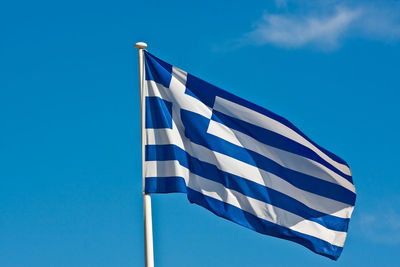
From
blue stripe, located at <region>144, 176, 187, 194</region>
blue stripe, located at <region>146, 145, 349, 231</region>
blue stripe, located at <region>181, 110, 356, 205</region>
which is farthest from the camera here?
blue stripe, located at <region>181, 110, 356, 205</region>

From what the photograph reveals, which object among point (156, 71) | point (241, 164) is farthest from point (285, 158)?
point (156, 71)

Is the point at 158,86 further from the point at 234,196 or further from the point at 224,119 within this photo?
the point at 234,196

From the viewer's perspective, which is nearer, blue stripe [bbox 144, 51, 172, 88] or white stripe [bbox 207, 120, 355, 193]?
blue stripe [bbox 144, 51, 172, 88]

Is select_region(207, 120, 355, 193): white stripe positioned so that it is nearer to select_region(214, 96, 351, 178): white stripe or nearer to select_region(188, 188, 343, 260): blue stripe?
select_region(214, 96, 351, 178): white stripe

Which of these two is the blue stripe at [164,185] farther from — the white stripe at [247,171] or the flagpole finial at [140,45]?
the flagpole finial at [140,45]

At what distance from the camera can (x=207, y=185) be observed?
52.9 ft

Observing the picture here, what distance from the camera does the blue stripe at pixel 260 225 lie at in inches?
627

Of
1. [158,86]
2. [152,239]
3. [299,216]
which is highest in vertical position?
[158,86]

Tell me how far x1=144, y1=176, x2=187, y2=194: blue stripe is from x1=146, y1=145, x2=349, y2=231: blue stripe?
9 centimetres

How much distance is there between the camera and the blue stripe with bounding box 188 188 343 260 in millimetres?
15938

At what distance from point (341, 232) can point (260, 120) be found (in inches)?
129

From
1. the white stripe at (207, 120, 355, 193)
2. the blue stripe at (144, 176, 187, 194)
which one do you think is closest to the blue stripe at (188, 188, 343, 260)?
the blue stripe at (144, 176, 187, 194)

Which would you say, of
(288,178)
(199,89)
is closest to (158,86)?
(199,89)

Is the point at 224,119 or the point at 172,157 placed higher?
the point at 224,119
